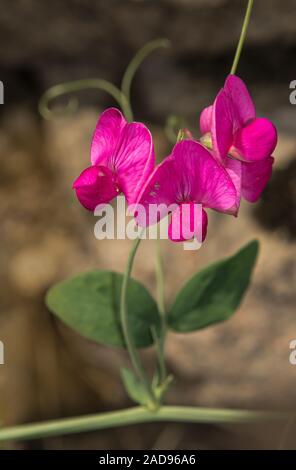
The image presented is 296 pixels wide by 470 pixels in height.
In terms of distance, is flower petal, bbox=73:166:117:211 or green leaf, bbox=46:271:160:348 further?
green leaf, bbox=46:271:160:348

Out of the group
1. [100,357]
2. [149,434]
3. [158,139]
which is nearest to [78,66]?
[158,139]

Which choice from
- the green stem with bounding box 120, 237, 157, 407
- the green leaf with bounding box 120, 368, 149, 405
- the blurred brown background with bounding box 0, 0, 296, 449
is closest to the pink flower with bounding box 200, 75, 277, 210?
the green stem with bounding box 120, 237, 157, 407

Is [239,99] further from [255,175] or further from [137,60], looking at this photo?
[137,60]

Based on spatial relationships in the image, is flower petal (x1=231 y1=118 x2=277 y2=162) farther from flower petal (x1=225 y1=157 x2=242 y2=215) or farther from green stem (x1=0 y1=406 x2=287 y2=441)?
green stem (x1=0 y1=406 x2=287 y2=441)

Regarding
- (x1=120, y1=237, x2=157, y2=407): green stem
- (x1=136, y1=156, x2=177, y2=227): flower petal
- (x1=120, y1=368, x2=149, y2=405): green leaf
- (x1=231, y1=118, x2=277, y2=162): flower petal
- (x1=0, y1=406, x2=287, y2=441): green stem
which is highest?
(x1=231, y1=118, x2=277, y2=162): flower petal

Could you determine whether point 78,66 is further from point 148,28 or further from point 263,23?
point 263,23

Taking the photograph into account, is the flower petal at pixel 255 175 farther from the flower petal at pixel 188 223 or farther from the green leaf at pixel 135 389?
the green leaf at pixel 135 389

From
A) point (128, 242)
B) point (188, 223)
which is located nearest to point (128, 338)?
point (188, 223)

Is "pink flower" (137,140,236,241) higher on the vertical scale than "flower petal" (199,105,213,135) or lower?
lower
